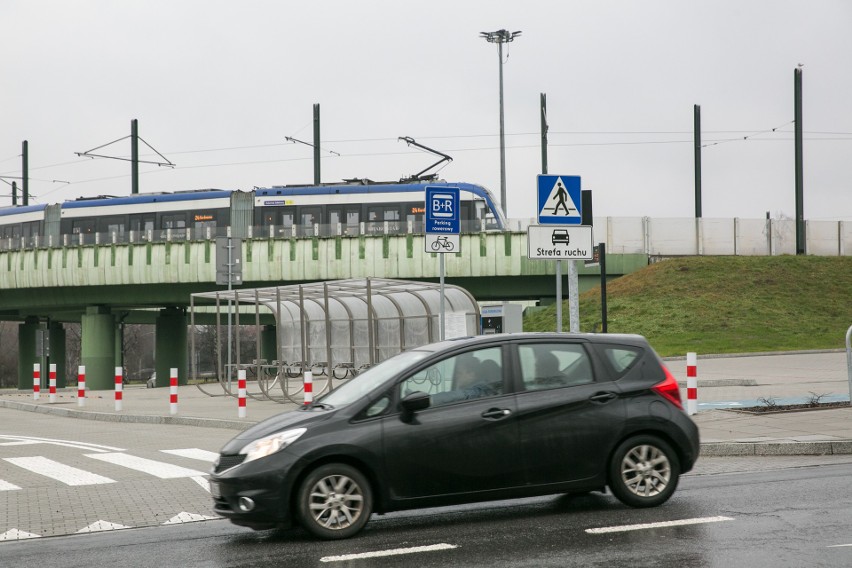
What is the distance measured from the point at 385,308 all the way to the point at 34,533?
14.1 meters

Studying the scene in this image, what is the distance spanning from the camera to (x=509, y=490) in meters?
7.80

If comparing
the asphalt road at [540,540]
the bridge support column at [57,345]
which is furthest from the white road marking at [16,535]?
the bridge support column at [57,345]

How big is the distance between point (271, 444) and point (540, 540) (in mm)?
1958

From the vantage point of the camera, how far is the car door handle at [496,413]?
7.79 m

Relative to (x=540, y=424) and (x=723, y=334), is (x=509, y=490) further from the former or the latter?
(x=723, y=334)

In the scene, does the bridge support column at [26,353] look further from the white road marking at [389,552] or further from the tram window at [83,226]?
the white road marking at [389,552]

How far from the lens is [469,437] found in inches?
303

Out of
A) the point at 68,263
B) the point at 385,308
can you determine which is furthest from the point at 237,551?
the point at 68,263

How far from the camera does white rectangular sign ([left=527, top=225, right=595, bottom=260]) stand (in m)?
12.7

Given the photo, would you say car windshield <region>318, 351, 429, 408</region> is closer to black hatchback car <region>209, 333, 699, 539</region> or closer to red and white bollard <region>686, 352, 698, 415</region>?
black hatchback car <region>209, 333, 699, 539</region>

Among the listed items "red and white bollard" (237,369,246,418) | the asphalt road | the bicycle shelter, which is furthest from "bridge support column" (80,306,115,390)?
the asphalt road

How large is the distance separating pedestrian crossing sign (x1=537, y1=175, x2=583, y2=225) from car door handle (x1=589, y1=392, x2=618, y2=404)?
494 centimetres

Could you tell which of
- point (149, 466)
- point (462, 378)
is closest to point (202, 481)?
point (149, 466)

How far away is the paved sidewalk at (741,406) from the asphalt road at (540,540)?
10.2ft
